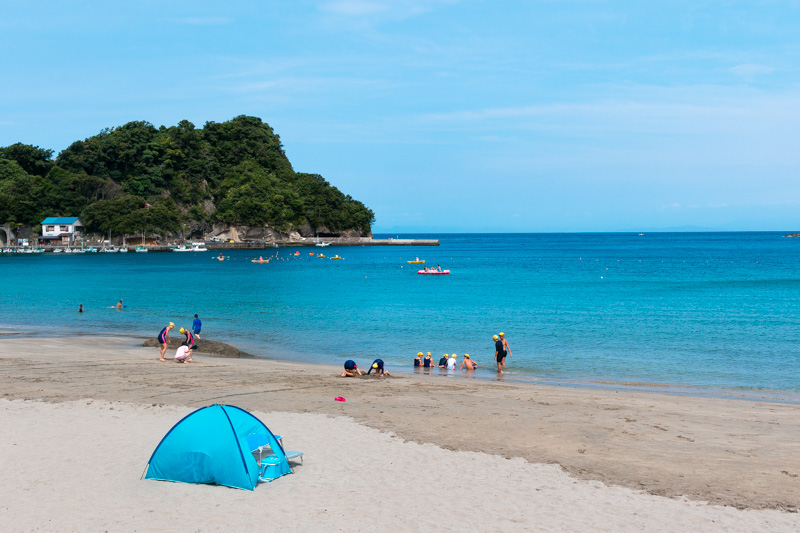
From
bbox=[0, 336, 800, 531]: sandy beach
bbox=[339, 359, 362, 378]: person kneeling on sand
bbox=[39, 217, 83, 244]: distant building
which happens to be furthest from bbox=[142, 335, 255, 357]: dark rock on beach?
bbox=[39, 217, 83, 244]: distant building

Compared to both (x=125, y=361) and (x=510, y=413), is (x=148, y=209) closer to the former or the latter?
(x=125, y=361)

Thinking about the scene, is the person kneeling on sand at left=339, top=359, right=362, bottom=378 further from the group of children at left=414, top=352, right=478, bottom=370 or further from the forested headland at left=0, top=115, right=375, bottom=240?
the forested headland at left=0, top=115, right=375, bottom=240

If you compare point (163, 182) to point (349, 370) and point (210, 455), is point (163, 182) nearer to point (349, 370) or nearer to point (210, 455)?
point (349, 370)

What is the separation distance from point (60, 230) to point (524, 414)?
142m

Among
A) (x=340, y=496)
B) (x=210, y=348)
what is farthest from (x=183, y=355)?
(x=340, y=496)

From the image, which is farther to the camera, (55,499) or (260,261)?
(260,261)

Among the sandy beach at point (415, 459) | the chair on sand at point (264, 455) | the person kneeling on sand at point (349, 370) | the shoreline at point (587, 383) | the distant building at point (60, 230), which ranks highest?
the distant building at point (60, 230)

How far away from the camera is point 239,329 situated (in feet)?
117

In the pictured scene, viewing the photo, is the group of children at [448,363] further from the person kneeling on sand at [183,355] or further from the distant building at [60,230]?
the distant building at [60,230]

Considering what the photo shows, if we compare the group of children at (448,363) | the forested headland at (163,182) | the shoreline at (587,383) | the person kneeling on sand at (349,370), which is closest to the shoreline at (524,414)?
the person kneeling on sand at (349,370)

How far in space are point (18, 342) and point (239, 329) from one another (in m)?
11.1

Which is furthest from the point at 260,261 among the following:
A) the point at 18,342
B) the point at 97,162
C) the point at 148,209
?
the point at 18,342

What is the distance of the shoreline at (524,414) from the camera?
36.4 ft

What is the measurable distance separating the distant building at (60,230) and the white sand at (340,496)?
138 m
